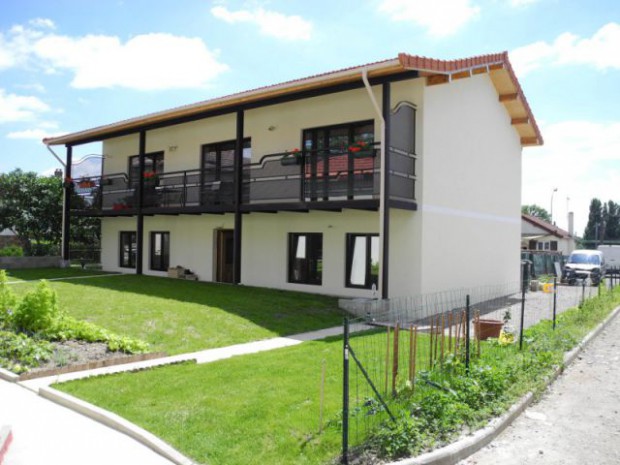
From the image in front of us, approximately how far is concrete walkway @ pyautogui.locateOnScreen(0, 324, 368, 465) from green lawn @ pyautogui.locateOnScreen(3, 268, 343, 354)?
2.61 metres

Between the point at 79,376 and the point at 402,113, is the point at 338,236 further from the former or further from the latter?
the point at 79,376

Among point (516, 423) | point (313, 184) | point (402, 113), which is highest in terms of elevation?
point (402, 113)

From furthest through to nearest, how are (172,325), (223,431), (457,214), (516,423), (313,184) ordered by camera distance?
(457,214), (313,184), (172,325), (516,423), (223,431)

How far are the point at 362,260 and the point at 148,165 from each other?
11226 millimetres

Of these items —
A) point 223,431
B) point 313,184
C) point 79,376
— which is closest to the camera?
point 223,431

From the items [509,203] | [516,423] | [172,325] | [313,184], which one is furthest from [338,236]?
[516,423]

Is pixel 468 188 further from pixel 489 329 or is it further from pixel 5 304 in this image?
pixel 5 304

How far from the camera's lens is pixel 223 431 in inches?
197

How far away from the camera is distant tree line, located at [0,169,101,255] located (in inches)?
984

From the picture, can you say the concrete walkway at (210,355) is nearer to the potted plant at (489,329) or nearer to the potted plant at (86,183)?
the potted plant at (489,329)

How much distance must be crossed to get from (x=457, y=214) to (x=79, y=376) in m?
11.8

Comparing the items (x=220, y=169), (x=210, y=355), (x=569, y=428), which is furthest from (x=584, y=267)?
(x=210, y=355)

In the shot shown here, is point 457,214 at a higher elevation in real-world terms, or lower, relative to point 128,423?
higher

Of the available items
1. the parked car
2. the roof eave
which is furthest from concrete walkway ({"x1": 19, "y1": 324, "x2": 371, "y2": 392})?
the parked car
